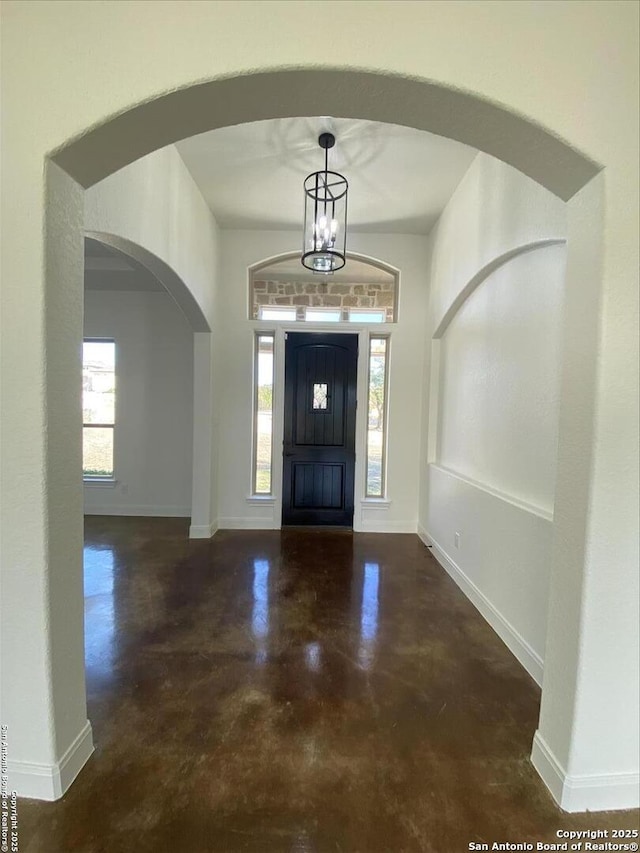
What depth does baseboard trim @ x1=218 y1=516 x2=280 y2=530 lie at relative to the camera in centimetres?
466

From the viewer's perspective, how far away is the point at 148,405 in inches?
203

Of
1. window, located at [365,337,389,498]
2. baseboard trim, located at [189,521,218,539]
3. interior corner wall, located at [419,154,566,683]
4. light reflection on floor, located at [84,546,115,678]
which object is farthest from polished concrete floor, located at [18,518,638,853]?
window, located at [365,337,389,498]

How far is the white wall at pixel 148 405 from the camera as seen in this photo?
509 cm

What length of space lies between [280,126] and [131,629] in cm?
347

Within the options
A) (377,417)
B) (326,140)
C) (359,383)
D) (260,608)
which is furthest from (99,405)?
(326,140)

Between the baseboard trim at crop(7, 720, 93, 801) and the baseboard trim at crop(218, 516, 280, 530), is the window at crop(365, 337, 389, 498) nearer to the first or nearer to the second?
the baseboard trim at crop(218, 516, 280, 530)

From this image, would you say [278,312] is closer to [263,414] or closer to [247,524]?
[263,414]

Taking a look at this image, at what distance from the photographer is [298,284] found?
523 cm

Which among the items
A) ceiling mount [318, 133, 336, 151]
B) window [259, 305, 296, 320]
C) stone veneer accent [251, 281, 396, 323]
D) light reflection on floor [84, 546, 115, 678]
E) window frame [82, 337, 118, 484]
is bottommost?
light reflection on floor [84, 546, 115, 678]

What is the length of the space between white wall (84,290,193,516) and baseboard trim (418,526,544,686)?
3.32 m

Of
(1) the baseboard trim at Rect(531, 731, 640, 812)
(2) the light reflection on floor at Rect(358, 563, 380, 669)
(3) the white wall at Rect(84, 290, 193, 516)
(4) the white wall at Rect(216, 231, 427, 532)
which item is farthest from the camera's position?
(3) the white wall at Rect(84, 290, 193, 516)

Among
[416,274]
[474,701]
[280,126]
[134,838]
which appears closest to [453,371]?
[416,274]

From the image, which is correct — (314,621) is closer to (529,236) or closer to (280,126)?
(529,236)

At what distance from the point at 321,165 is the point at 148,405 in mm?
3464
